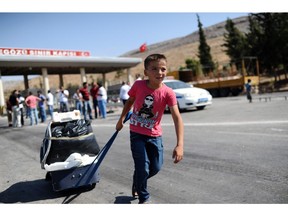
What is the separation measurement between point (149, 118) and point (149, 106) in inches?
5.3

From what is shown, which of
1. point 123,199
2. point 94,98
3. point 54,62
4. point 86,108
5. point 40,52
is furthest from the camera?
point 54,62

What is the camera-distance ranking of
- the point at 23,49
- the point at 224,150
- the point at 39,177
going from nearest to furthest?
the point at 39,177
the point at 224,150
the point at 23,49

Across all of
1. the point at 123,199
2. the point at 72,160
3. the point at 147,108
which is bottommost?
the point at 123,199

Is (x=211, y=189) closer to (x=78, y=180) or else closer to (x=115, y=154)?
(x=78, y=180)

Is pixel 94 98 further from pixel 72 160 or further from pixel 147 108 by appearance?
pixel 147 108

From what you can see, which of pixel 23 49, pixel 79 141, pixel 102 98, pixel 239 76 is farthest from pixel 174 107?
pixel 23 49

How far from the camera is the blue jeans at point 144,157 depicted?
3.60 meters

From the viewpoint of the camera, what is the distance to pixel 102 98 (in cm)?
1526

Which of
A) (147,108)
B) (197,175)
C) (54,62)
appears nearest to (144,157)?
(147,108)

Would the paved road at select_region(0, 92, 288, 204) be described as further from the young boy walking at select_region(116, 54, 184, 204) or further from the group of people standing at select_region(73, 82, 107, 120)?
the group of people standing at select_region(73, 82, 107, 120)

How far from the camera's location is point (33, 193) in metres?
4.52

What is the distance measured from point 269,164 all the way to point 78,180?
2.81m
